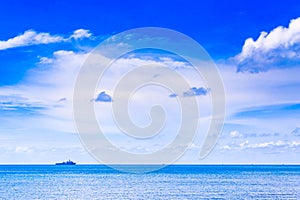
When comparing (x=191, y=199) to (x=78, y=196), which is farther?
(x=78, y=196)

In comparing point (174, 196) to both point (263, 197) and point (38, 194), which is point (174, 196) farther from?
point (38, 194)

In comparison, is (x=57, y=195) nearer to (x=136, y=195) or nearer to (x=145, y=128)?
(x=136, y=195)

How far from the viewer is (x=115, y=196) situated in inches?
3031

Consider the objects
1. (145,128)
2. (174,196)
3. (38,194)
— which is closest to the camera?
(145,128)

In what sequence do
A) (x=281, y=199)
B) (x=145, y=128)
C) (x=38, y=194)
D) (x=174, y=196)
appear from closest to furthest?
(x=145, y=128) → (x=281, y=199) → (x=174, y=196) → (x=38, y=194)

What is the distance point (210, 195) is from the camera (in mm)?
77312

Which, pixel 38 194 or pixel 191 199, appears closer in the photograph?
pixel 191 199

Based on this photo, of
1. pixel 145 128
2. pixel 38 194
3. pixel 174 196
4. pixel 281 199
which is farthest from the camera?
pixel 38 194

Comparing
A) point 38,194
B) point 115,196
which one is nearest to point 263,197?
point 115,196

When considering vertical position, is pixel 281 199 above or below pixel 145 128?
below

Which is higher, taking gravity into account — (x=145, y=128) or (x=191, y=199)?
(x=145, y=128)

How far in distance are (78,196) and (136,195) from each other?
9.28 meters

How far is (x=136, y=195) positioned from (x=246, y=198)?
16737mm

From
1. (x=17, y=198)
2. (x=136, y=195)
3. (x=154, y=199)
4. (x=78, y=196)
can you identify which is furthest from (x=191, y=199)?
(x=17, y=198)
